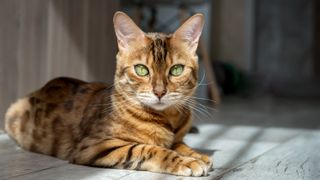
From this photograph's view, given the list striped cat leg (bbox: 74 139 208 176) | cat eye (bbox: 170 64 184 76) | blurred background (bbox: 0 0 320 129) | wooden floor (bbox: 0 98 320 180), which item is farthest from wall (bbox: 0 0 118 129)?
cat eye (bbox: 170 64 184 76)

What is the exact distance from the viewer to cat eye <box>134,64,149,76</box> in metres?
2.08

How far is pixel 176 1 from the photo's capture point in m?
4.94

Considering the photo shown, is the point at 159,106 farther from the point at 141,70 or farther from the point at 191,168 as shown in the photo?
the point at 191,168

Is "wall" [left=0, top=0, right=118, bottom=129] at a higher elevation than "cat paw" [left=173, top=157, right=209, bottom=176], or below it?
higher

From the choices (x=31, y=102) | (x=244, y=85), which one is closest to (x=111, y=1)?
(x=31, y=102)

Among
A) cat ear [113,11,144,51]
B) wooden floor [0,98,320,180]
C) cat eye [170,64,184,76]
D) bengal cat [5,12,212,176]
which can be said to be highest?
cat ear [113,11,144,51]

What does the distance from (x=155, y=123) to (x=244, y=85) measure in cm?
565

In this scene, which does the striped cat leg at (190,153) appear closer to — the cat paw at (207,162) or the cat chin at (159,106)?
the cat paw at (207,162)

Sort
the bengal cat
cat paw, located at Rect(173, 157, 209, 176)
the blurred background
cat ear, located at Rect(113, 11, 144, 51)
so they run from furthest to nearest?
the blurred background, cat ear, located at Rect(113, 11, 144, 51), the bengal cat, cat paw, located at Rect(173, 157, 209, 176)

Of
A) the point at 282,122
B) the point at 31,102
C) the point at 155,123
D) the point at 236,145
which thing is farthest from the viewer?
the point at 282,122

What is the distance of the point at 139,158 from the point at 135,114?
0.82ft

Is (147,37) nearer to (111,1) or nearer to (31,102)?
(31,102)

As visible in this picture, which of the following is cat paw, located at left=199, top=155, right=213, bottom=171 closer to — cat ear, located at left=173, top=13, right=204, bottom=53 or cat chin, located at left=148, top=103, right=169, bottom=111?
cat chin, located at left=148, top=103, right=169, bottom=111

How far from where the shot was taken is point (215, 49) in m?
7.92
